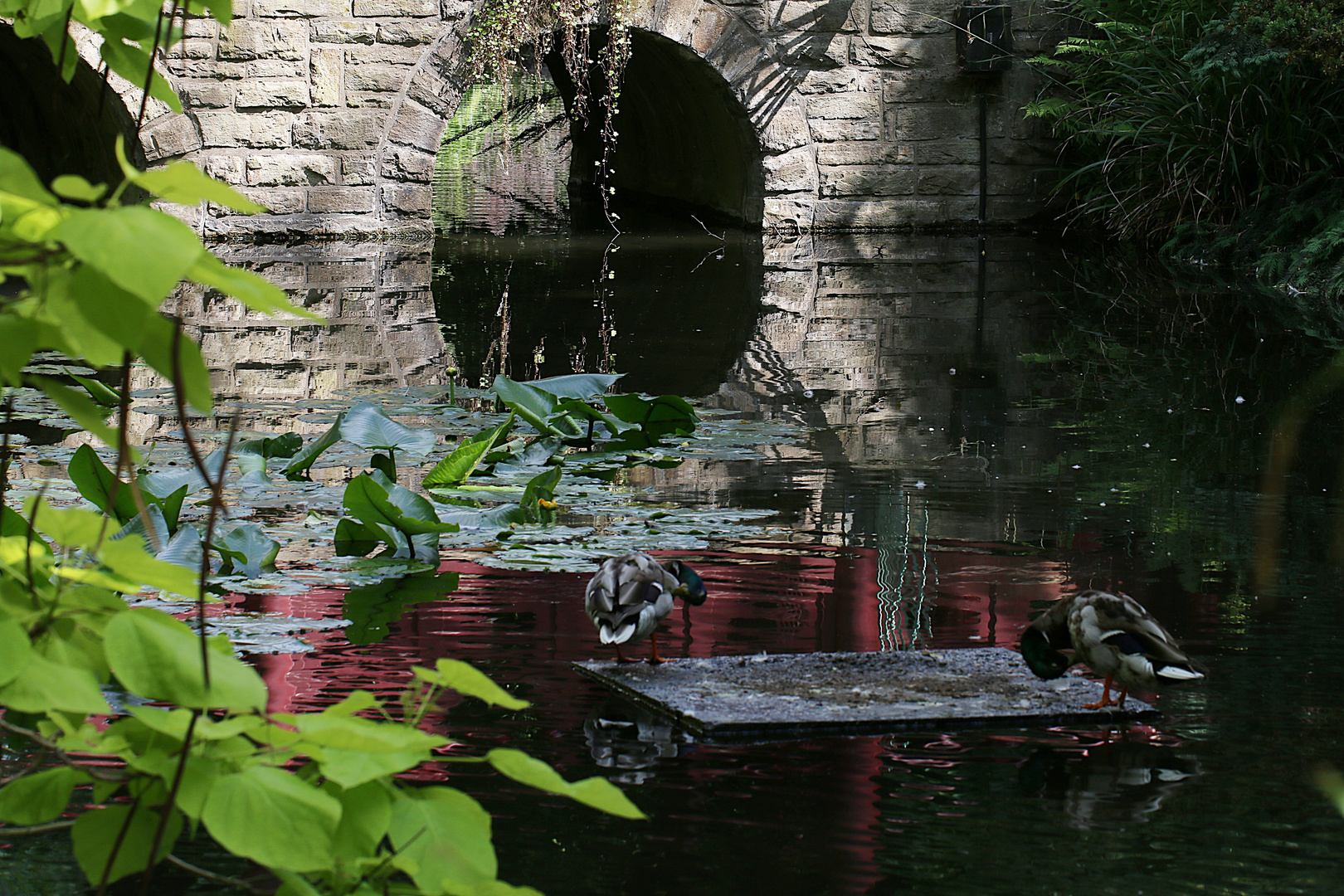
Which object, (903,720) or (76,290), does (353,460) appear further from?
(76,290)

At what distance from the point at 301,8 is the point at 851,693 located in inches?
364

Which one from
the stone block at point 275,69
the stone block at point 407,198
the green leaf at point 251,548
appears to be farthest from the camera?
the stone block at point 407,198

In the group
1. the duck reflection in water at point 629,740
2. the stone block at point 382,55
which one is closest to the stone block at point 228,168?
the stone block at point 382,55

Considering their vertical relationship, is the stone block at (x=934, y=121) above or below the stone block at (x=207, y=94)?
above

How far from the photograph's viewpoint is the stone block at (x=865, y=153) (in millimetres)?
11375

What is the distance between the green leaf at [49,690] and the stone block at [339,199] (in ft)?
33.9

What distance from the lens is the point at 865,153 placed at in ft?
37.5

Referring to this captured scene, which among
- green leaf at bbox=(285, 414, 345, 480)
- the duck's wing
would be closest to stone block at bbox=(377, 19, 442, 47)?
green leaf at bbox=(285, 414, 345, 480)

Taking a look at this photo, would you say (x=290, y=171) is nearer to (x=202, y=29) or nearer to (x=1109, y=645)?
(x=202, y=29)

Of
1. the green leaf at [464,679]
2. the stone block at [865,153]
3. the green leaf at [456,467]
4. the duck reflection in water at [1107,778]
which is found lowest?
the duck reflection in water at [1107,778]

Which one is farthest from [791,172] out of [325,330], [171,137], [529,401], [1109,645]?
[1109,645]

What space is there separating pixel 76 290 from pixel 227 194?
10 centimetres

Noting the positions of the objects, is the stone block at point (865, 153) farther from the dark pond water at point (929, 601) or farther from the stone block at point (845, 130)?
the dark pond water at point (929, 601)

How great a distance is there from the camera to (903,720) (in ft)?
6.86
